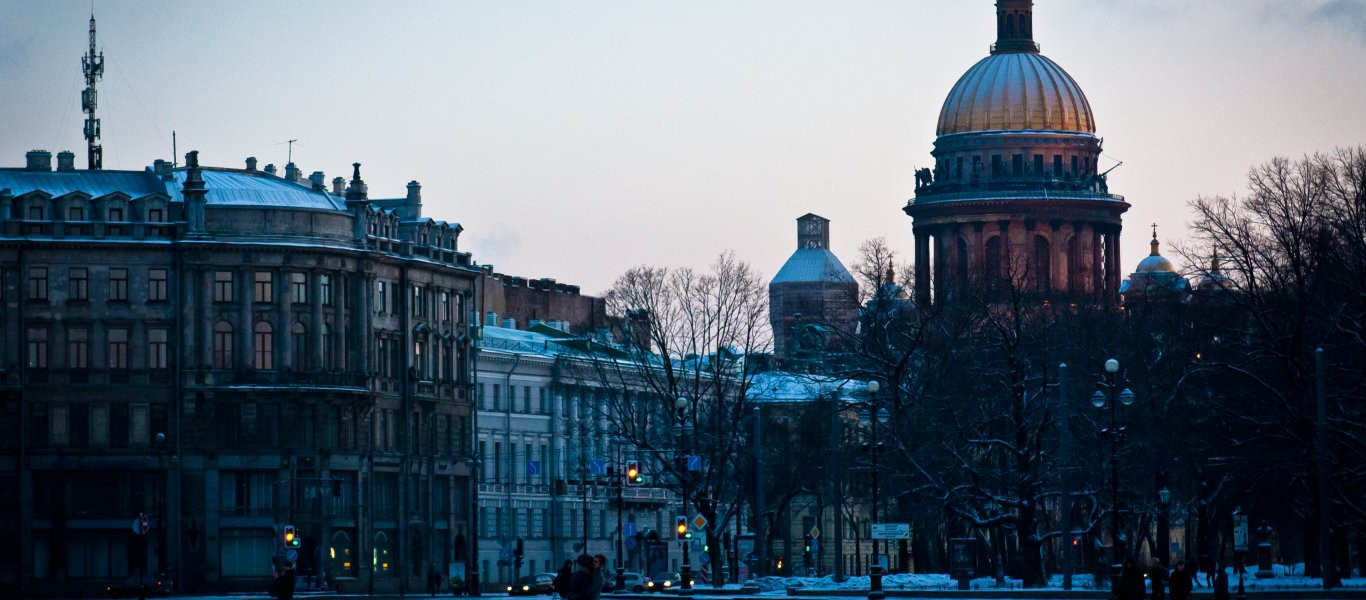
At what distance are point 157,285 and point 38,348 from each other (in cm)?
459

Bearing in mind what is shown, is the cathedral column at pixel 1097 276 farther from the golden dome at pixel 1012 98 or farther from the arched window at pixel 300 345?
the arched window at pixel 300 345

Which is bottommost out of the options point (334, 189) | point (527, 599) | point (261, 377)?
point (527, 599)

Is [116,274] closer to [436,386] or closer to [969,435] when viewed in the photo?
[436,386]

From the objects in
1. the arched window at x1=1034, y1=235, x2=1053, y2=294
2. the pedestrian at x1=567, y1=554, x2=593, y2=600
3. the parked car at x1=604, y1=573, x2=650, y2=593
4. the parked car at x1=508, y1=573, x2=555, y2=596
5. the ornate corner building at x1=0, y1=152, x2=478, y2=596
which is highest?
the arched window at x1=1034, y1=235, x2=1053, y2=294

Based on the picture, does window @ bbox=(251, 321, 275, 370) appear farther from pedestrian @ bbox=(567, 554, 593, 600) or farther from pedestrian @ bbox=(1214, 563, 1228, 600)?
pedestrian @ bbox=(567, 554, 593, 600)

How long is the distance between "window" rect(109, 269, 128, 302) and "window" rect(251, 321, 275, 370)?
4652mm

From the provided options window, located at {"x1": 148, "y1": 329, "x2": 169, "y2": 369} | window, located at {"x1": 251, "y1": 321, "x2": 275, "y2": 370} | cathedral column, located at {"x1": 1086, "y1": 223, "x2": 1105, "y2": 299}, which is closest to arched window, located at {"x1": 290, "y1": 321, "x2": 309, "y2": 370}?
window, located at {"x1": 251, "y1": 321, "x2": 275, "y2": 370}

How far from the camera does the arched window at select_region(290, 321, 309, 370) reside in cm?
11369

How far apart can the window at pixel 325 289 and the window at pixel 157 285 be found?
5.70 meters

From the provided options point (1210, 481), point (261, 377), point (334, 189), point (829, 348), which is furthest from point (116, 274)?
point (1210, 481)

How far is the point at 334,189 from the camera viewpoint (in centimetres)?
12438

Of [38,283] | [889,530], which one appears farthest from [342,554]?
[889,530]

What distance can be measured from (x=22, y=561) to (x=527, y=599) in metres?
31.0

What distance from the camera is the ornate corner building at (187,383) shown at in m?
109
